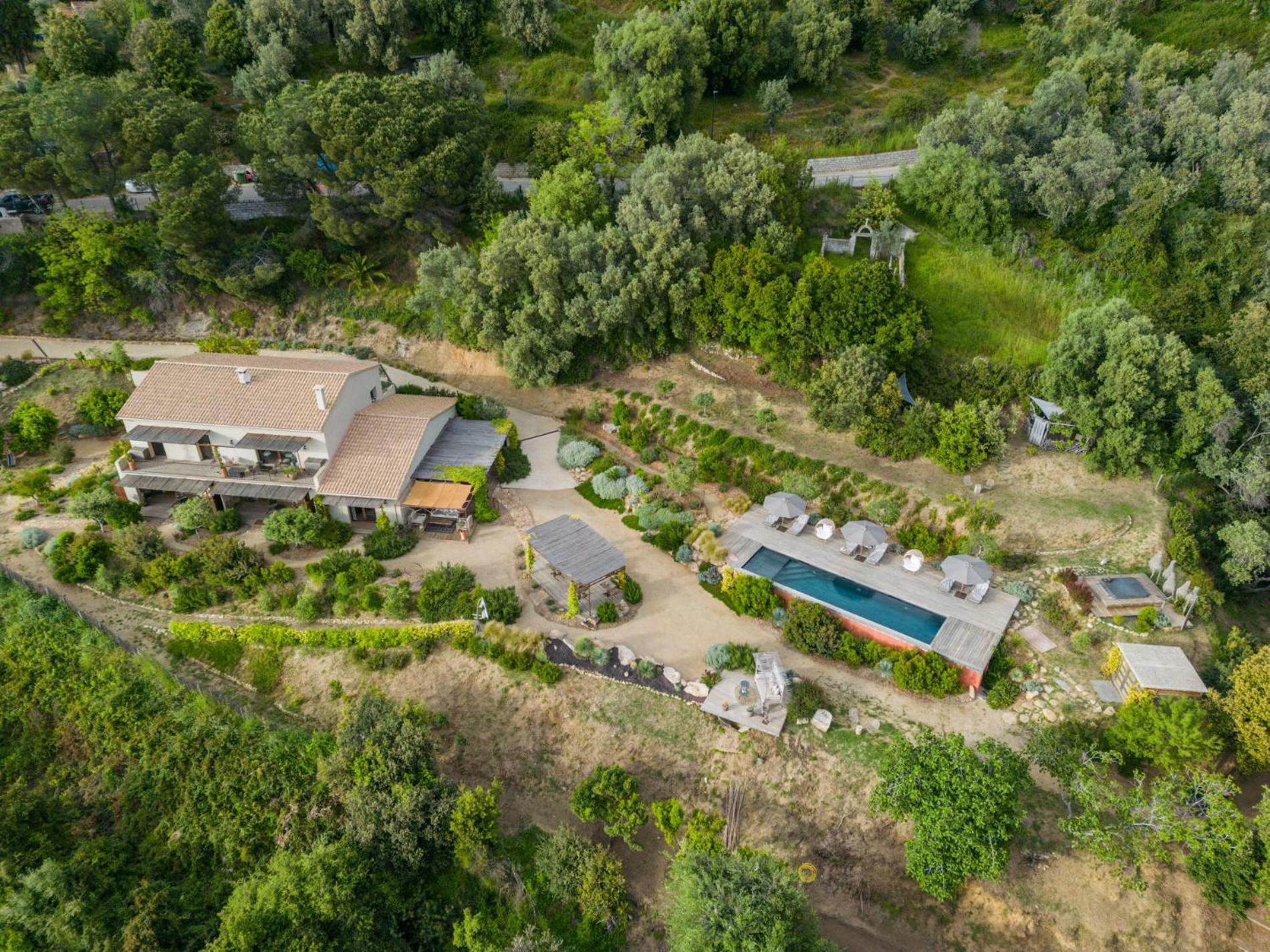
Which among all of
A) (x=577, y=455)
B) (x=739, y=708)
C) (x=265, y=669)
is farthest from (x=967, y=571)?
(x=265, y=669)

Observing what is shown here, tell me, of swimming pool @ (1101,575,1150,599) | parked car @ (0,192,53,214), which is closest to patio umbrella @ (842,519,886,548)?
swimming pool @ (1101,575,1150,599)

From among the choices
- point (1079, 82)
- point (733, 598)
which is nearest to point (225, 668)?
point (733, 598)

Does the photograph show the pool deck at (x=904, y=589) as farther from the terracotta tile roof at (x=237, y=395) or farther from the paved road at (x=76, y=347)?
the paved road at (x=76, y=347)

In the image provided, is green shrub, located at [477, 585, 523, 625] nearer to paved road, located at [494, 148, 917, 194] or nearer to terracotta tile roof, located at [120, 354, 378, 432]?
terracotta tile roof, located at [120, 354, 378, 432]

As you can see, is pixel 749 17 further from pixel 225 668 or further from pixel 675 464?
pixel 225 668

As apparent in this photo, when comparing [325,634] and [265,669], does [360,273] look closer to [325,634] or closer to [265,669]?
[325,634]
